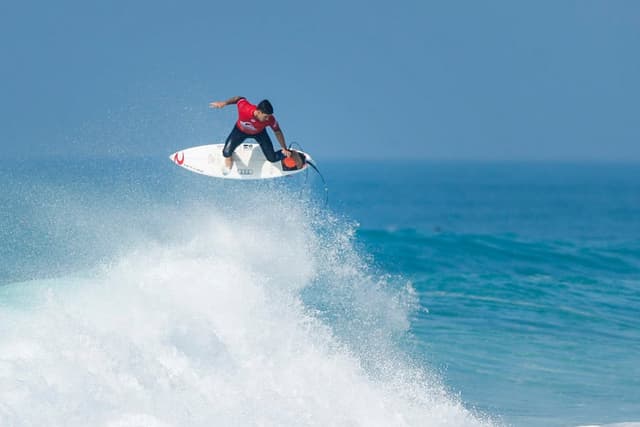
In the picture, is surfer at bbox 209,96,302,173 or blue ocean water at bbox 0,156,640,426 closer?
blue ocean water at bbox 0,156,640,426

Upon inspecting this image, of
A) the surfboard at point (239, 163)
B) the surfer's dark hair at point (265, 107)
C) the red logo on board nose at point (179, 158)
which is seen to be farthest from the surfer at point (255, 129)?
the red logo on board nose at point (179, 158)

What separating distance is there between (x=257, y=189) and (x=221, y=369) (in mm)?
5676

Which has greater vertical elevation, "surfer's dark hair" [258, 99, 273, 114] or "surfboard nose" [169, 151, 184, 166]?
"surfer's dark hair" [258, 99, 273, 114]

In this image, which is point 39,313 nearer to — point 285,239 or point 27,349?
point 27,349

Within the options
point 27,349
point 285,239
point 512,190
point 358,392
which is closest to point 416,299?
point 285,239

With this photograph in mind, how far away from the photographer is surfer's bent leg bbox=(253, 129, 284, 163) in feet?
41.5

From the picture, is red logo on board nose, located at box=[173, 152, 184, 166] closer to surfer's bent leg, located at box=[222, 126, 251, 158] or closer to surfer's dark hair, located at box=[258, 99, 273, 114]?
surfer's bent leg, located at box=[222, 126, 251, 158]

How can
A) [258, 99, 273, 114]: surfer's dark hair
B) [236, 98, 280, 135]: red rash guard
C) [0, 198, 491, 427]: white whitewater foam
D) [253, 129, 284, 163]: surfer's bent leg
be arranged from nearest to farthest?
[0, 198, 491, 427]: white whitewater foam, [258, 99, 273, 114]: surfer's dark hair, [236, 98, 280, 135]: red rash guard, [253, 129, 284, 163]: surfer's bent leg

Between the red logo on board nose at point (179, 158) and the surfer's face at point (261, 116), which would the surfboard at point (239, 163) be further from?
the surfer's face at point (261, 116)

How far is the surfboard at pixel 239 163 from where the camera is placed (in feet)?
43.7

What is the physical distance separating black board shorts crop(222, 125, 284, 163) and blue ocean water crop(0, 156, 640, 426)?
1.94 feet

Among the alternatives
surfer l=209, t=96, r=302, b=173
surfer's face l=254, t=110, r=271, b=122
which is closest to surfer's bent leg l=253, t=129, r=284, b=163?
surfer l=209, t=96, r=302, b=173

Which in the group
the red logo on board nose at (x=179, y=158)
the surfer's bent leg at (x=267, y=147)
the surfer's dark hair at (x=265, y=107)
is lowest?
the red logo on board nose at (x=179, y=158)

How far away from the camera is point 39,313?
1030 cm
